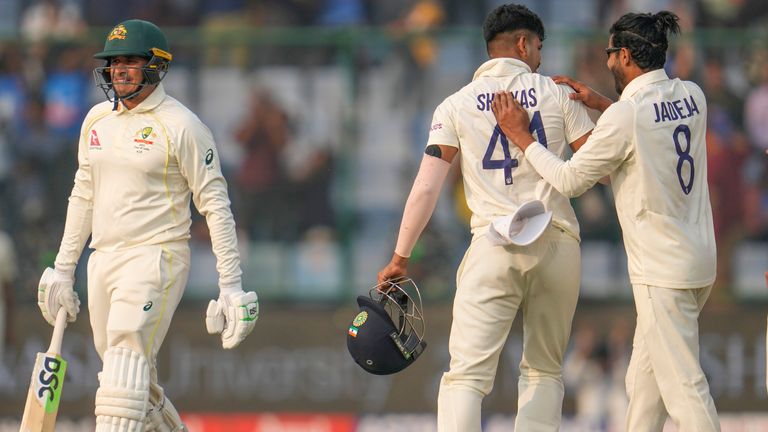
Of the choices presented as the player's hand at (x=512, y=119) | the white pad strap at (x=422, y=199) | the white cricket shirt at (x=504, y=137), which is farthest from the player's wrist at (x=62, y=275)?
the player's hand at (x=512, y=119)

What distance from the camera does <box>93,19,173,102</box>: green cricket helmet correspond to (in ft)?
22.4

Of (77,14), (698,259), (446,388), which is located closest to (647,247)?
(698,259)

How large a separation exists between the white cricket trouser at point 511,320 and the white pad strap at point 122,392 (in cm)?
139

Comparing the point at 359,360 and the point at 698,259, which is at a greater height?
the point at 698,259

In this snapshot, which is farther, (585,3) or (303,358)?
(585,3)

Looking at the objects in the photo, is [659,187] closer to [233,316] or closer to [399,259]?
[399,259]

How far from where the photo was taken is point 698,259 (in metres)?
6.22

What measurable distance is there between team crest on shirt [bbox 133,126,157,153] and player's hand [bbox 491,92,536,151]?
1.64 metres

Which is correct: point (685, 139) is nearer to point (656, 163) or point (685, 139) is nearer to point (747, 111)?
point (656, 163)

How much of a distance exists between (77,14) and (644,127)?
27.1 ft

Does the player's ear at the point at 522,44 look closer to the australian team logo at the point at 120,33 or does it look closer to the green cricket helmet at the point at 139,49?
the green cricket helmet at the point at 139,49

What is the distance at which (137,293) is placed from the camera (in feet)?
21.8

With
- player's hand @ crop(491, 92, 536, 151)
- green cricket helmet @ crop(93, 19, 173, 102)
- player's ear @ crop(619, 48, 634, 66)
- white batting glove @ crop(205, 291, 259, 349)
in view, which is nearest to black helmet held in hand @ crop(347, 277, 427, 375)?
white batting glove @ crop(205, 291, 259, 349)

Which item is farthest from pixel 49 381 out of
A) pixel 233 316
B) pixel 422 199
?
pixel 422 199
